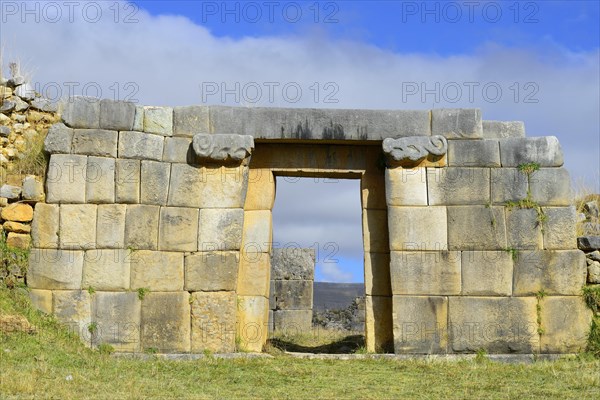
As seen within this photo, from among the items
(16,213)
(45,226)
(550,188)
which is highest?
(550,188)

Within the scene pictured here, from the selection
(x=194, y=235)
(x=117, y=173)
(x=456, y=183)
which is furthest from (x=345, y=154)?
(x=117, y=173)

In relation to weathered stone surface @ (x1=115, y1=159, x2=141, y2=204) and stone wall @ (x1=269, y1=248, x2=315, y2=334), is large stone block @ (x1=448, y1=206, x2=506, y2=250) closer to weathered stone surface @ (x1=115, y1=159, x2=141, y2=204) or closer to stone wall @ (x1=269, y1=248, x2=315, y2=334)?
weathered stone surface @ (x1=115, y1=159, x2=141, y2=204)

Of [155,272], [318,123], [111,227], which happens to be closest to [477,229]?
[318,123]

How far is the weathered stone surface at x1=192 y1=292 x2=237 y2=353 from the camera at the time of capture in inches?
465

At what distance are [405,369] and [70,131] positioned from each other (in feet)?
19.6

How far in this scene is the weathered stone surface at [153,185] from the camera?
1204 centimetres

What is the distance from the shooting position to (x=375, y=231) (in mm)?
12758

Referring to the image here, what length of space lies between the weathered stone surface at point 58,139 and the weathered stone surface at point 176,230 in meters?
1.70

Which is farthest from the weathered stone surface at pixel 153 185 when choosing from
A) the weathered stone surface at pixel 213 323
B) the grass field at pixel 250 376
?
the grass field at pixel 250 376

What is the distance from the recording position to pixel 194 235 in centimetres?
1205

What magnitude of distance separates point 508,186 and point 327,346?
16.4ft

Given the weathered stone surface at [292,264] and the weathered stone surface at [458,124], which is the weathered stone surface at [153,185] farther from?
the weathered stone surface at [292,264]

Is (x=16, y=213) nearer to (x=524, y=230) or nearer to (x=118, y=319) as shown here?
(x=118, y=319)

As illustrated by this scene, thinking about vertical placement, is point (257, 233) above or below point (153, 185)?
below
